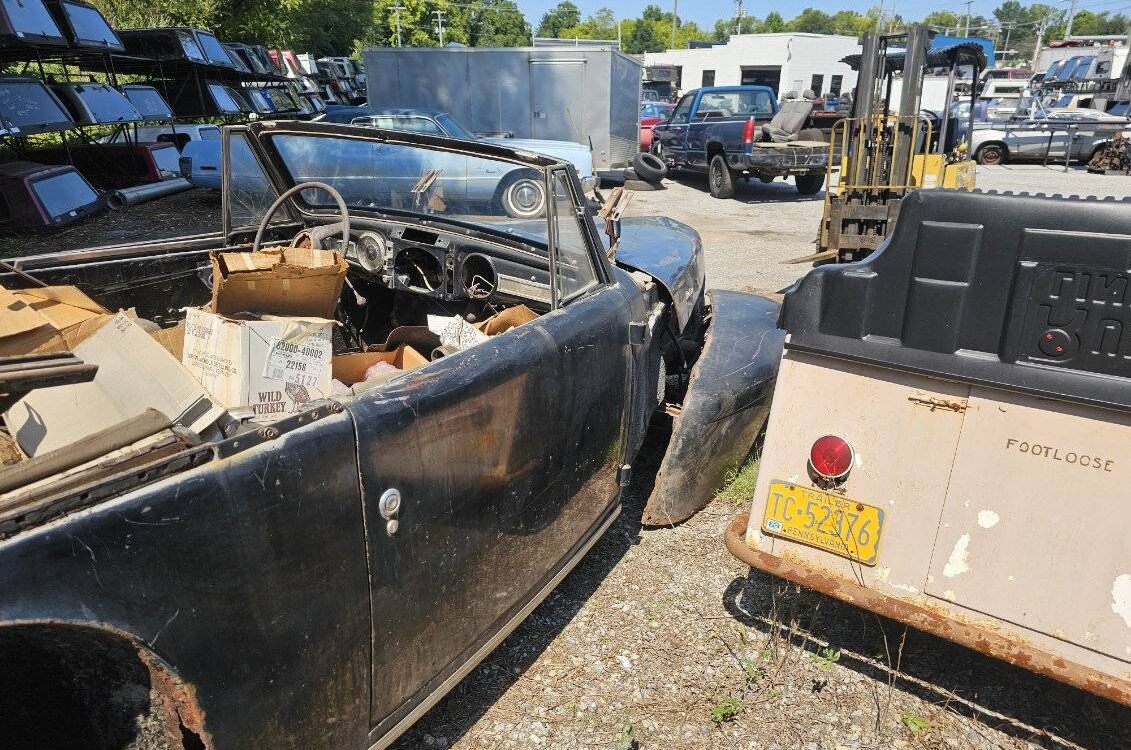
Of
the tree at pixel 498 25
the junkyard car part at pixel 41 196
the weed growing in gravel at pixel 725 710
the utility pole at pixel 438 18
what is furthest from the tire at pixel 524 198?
the tree at pixel 498 25

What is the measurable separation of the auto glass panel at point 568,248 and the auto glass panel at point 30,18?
32.5ft

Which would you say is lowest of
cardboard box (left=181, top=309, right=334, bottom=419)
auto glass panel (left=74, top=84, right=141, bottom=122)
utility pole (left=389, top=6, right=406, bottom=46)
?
cardboard box (left=181, top=309, right=334, bottom=419)

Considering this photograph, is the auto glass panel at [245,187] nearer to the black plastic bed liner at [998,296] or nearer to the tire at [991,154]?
the black plastic bed liner at [998,296]

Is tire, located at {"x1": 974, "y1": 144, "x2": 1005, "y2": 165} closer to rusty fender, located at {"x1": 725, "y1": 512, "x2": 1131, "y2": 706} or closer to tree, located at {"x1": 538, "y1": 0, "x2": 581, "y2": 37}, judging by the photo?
rusty fender, located at {"x1": 725, "y1": 512, "x2": 1131, "y2": 706}

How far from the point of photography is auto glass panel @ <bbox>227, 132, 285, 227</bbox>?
10.8 ft

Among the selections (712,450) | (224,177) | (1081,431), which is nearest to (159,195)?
(224,177)

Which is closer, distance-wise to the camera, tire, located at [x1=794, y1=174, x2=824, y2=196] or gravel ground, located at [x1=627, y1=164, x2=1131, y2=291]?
gravel ground, located at [x1=627, y1=164, x2=1131, y2=291]

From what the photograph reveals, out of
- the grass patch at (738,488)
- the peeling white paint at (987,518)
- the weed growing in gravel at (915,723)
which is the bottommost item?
the weed growing in gravel at (915,723)

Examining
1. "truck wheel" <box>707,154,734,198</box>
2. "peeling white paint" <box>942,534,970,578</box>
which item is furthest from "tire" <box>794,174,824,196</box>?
"peeling white paint" <box>942,534,970,578</box>

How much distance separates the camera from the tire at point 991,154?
63.7 ft

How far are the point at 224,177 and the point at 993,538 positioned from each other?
321 cm

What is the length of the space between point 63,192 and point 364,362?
9.36 m

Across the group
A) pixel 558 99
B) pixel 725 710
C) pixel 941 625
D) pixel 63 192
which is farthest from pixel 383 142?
pixel 558 99

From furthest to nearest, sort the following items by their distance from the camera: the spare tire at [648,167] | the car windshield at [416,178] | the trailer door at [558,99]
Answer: the trailer door at [558,99]
the spare tire at [648,167]
the car windshield at [416,178]
